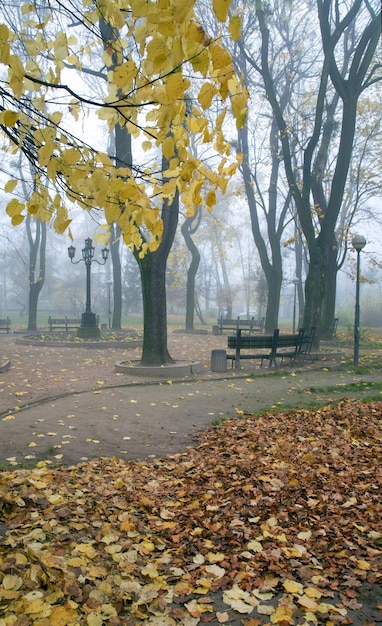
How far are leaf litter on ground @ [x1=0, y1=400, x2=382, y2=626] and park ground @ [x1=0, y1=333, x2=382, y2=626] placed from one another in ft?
0.03

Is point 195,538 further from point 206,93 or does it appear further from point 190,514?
point 206,93

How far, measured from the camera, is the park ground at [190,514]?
274 cm

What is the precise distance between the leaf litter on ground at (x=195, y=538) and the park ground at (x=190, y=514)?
10mm

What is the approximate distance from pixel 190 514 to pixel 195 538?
1.17 feet

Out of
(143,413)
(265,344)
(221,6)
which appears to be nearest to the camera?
(221,6)

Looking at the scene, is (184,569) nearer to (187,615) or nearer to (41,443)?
(187,615)

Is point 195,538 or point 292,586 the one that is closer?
point 292,586

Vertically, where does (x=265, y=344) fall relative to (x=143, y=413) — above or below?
above

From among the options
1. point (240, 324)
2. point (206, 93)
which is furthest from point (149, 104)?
point (240, 324)

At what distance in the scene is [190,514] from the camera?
3.90 meters

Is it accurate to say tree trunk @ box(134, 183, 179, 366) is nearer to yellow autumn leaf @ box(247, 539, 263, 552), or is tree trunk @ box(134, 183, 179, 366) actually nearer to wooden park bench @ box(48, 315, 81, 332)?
yellow autumn leaf @ box(247, 539, 263, 552)

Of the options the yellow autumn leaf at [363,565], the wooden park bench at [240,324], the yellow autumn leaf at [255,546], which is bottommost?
the yellow autumn leaf at [255,546]

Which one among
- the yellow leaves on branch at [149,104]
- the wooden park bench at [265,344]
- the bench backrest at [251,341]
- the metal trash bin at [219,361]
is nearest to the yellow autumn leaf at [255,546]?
the yellow leaves on branch at [149,104]

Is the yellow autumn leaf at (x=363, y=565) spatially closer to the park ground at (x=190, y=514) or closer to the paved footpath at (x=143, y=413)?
the park ground at (x=190, y=514)
